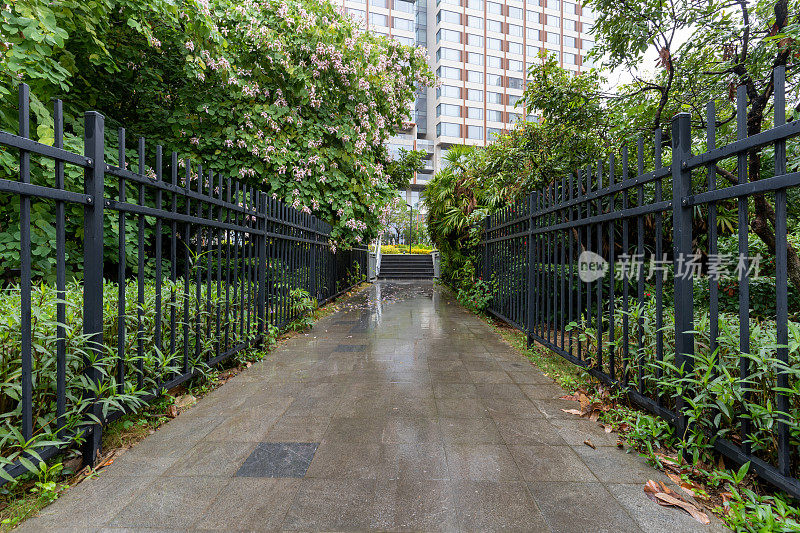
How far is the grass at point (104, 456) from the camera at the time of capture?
61.8 inches

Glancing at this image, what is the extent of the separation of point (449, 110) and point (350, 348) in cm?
3846

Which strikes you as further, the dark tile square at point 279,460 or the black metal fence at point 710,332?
the dark tile square at point 279,460

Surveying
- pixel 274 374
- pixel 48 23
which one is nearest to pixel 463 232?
pixel 274 374

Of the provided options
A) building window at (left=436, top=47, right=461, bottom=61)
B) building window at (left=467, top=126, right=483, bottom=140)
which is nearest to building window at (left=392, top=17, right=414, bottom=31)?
building window at (left=436, top=47, right=461, bottom=61)

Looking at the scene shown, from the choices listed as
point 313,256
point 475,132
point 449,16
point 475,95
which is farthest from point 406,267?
point 449,16

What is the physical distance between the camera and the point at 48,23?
3658 mm

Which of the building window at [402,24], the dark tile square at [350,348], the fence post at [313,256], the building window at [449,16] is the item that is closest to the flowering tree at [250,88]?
the fence post at [313,256]

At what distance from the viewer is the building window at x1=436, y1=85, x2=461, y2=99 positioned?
3797cm

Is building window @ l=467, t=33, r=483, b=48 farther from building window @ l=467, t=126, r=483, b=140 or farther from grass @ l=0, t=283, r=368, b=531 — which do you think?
grass @ l=0, t=283, r=368, b=531

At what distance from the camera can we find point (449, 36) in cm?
3769

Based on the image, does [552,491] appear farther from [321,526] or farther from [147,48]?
[147,48]

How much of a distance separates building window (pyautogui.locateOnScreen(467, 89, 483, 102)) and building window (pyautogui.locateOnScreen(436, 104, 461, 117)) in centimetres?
157

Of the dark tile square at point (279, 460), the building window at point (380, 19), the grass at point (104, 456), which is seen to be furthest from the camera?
the building window at point (380, 19)

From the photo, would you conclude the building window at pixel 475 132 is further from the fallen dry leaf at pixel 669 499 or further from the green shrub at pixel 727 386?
the fallen dry leaf at pixel 669 499
